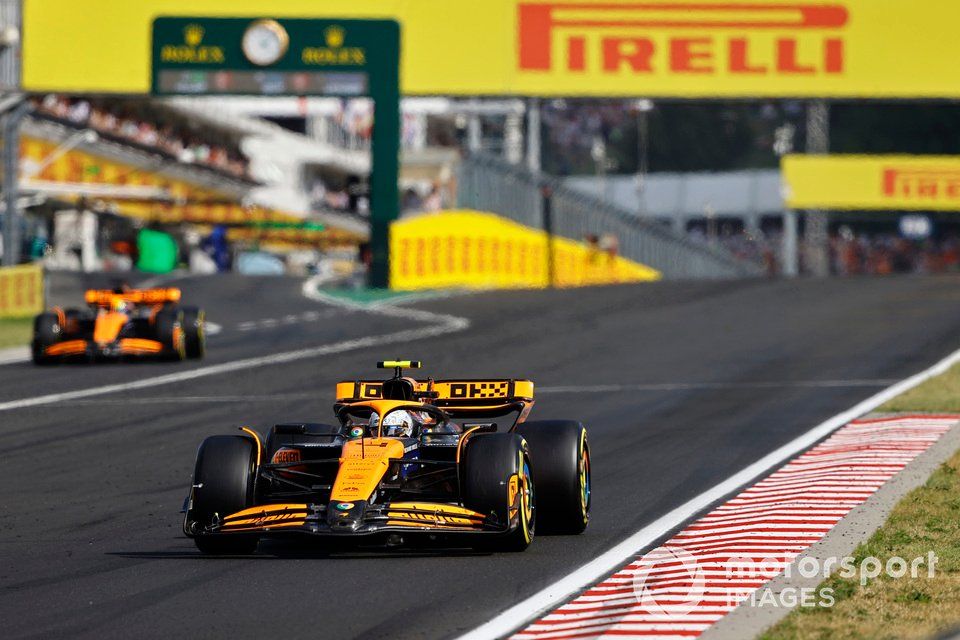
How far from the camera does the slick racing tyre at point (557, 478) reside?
9758mm

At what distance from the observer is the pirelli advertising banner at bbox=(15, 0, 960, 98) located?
38.7 m

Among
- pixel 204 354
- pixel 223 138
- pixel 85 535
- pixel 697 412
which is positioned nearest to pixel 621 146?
pixel 223 138

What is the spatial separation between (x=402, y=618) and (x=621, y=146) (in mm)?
93612

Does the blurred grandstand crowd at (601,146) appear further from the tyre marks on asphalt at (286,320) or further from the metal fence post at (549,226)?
the tyre marks on asphalt at (286,320)

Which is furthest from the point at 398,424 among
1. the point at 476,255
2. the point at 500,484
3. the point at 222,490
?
the point at 476,255

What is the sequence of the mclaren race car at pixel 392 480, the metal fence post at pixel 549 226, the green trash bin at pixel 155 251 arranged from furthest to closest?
the green trash bin at pixel 155 251 → the metal fence post at pixel 549 226 → the mclaren race car at pixel 392 480

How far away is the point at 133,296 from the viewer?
936 inches

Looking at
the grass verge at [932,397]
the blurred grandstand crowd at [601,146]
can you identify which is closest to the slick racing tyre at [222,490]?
the grass verge at [932,397]

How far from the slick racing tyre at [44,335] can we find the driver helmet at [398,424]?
14515 millimetres

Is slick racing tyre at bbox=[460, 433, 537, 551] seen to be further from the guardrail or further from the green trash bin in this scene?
the green trash bin

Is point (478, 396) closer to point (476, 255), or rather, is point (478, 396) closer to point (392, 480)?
point (392, 480)

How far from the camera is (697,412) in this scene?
56.5 ft

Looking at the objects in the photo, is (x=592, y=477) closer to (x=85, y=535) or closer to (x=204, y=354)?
(x=85, y=535)

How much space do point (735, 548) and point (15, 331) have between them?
2189 cm
